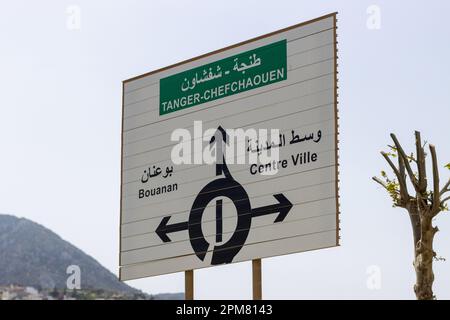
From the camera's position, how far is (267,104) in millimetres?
14531

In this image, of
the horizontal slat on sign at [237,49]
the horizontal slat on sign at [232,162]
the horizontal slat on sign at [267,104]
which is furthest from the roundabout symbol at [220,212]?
Answer: the horizontal slat on sign at [237,49]

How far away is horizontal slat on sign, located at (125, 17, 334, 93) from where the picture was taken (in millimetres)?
14094

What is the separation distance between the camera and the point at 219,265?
586 inches

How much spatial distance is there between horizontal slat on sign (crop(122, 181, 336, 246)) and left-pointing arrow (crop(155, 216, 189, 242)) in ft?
0.21

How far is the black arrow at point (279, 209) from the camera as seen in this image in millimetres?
14039

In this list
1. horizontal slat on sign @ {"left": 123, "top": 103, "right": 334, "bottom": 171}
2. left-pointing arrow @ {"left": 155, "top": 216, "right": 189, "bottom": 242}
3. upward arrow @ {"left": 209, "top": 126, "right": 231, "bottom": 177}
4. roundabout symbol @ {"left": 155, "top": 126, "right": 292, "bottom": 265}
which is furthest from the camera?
left-pointing arrow @ {"left": 155, "top": 216, "right": 189, "bottom": 242}

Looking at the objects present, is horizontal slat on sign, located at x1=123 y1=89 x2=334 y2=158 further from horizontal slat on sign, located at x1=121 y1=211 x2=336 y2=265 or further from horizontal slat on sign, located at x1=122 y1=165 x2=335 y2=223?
horizontal slat on sign, located at x1=121 y1=211 x2=336 y2=265

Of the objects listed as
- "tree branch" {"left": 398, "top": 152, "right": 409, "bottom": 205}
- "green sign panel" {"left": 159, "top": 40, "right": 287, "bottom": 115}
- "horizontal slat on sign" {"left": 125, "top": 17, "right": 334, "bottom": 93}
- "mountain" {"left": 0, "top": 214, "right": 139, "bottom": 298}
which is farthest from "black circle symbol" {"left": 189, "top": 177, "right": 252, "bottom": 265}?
"mountain" {"left": 0, "top": 214, "right": 139, "bottom": 298}

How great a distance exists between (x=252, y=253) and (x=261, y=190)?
98 centimetres

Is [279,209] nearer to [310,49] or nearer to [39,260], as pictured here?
[310,49]
